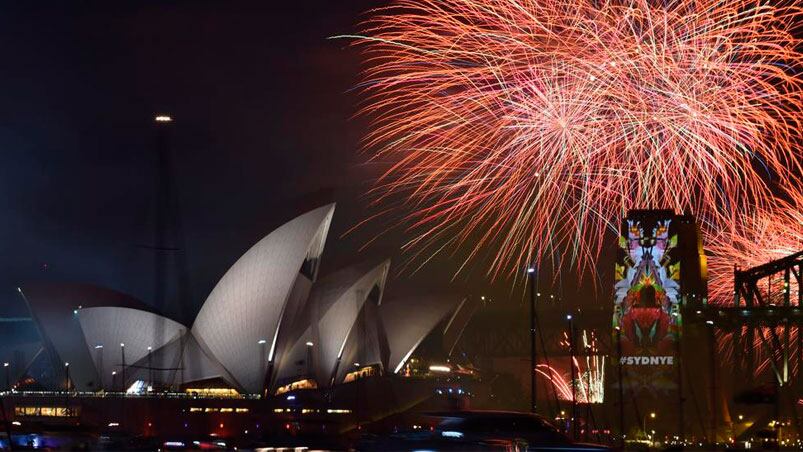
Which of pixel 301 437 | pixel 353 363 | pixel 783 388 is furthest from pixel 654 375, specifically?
pixel 301 437

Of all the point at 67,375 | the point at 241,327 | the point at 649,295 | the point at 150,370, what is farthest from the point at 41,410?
the point at 649,295

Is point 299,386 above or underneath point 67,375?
underneath

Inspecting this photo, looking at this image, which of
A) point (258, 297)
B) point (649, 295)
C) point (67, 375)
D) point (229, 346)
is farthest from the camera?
point (649, 295)

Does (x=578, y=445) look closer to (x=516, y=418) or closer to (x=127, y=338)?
(x=516, y=418)

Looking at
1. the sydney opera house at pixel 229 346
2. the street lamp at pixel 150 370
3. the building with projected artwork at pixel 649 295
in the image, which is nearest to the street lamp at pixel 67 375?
the sydney opera house at pixel 229 346

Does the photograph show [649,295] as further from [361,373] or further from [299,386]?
[299,386]

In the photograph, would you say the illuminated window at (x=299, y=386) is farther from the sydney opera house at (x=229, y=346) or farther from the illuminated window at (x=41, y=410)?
the illuminated window at (x=41, y=410)

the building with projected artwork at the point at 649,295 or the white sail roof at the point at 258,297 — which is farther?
the building with projected artwork at the point at 649,295
